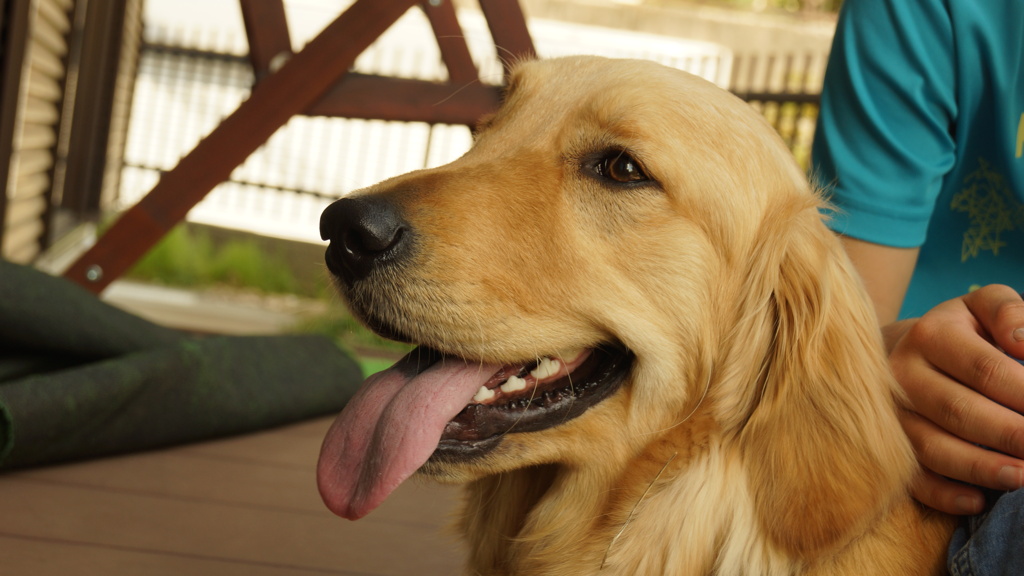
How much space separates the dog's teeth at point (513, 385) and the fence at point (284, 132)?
29.1 feet

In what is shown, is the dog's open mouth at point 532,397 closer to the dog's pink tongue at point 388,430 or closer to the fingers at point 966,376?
the dog's pink tongue at point 388,430

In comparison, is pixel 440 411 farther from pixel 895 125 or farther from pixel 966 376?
pixel 895 125

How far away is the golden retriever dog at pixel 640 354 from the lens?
1721mm

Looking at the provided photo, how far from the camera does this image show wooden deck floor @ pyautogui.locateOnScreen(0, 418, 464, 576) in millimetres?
2160

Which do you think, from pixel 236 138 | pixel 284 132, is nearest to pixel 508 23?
pixel 236 138

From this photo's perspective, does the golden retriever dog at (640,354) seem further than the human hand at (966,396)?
Yes

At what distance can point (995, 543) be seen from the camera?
5.08ft

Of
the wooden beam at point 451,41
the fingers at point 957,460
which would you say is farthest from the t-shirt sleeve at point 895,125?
the wooden beam at point 451,41

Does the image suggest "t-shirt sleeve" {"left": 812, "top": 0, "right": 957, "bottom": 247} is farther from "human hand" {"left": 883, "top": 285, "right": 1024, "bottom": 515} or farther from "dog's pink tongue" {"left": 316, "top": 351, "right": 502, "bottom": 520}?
"dog's pink tongue" {"left": 316, "top": 351, "right": 502, "bottom": 520}

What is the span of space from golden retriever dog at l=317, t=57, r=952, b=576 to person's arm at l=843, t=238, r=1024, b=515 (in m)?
0.06

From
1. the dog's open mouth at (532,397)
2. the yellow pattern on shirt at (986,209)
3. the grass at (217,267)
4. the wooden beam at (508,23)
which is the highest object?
the wooden beam at (508,23)

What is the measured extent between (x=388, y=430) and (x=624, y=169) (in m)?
0.74

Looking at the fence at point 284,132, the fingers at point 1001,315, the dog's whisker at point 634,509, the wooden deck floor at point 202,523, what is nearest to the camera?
the fingers at point 1001,315

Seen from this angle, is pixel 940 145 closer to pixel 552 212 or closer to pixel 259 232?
pixel 552 212
